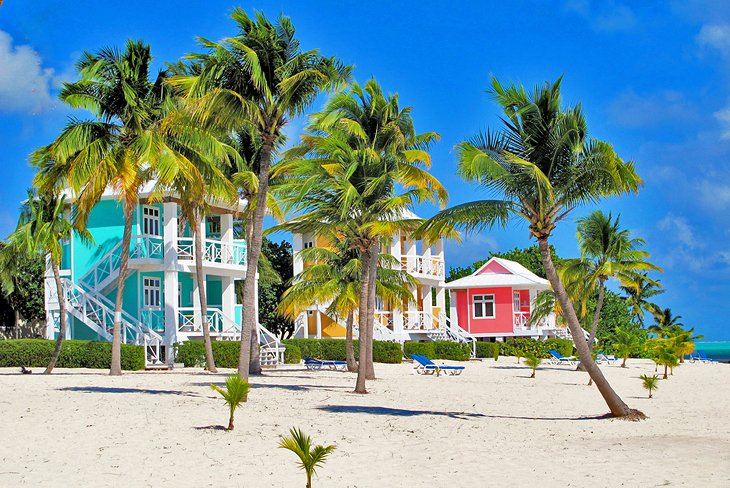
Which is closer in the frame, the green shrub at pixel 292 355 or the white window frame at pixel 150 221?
the white window frame at pixel 150 221

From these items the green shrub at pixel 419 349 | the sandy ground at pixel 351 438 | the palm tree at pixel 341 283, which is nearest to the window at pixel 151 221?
the palm tree at pixel 341 283

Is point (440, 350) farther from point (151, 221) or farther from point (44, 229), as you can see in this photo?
point (44, 229)

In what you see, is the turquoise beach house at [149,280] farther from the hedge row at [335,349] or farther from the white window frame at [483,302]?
the white window frame at [483,302]

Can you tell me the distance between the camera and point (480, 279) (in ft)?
Answer: 172

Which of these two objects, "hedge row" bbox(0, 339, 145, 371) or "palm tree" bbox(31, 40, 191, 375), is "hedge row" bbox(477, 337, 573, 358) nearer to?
"hedge row" bbox(0, 339, 145, 371)

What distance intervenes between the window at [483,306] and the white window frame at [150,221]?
2344 centimetres

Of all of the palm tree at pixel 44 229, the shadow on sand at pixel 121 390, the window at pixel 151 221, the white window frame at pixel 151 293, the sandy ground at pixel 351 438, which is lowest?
the sandy ground at pixel 351 438

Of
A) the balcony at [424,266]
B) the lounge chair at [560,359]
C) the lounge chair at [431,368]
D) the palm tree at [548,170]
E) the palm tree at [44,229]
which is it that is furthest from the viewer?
the balcony at [424,266]

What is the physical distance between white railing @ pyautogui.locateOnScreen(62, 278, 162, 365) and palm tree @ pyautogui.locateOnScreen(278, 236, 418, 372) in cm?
506

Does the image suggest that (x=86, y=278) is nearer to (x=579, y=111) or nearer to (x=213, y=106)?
(x=213, y=106)

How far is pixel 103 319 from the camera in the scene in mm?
29750

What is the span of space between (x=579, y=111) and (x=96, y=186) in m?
11.6

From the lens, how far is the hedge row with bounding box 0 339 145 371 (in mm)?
26656

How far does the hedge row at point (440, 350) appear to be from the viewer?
3884 centimetres
